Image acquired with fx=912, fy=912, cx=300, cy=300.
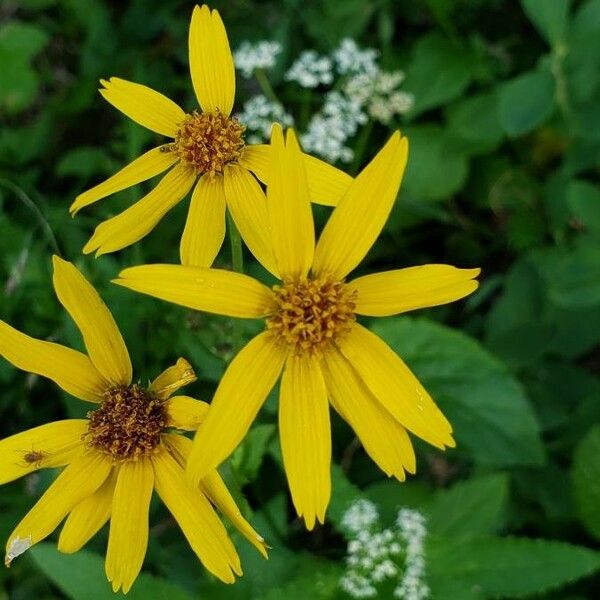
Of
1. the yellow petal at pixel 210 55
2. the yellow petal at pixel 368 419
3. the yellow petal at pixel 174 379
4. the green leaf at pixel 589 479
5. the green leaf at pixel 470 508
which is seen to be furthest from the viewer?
the green leaf at pixel 589 479

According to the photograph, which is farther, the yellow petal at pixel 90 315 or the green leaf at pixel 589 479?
the green leaf at pixel 589 479

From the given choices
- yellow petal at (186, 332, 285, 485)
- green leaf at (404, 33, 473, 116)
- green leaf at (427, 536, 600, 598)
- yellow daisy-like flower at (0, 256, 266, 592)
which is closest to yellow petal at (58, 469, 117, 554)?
yellow daisy-like flower at (0, 256, 266, 592)

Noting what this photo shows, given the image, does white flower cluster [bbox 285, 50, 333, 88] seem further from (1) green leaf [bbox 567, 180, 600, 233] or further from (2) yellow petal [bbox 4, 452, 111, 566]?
(2) yellow petal [bbox 4, 452, 111, 566]

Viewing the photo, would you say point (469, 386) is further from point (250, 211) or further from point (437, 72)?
point (437, 72)

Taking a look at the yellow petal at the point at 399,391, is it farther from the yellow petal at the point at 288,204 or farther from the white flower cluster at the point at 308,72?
the white flower cluster at the point at 308,72

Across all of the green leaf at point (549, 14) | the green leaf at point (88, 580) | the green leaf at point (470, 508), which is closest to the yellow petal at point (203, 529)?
the green leaf at point (88, 580)
